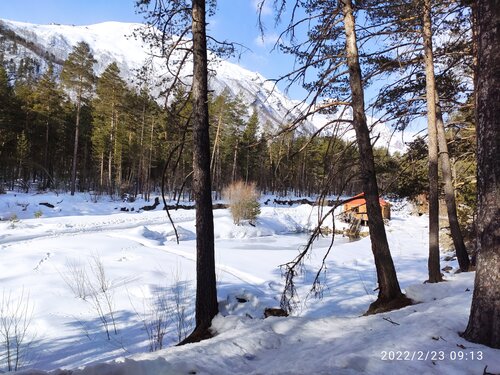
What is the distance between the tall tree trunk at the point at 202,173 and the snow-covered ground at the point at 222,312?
0.50 metres

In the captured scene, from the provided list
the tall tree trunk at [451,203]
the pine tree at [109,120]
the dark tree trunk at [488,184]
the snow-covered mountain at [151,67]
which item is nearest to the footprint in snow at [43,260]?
the snow-covered mountain at [151,67]

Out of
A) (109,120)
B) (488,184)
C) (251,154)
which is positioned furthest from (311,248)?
(251,154)

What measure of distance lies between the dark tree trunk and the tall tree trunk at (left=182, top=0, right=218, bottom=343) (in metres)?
3.27

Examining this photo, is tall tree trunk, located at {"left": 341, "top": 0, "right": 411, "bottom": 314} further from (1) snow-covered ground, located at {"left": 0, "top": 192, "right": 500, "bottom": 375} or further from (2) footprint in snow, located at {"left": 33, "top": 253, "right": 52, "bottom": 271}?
(2) footprint in snow, located at {"left": 33, "top": 253, "right": 52, "bottom": 271}

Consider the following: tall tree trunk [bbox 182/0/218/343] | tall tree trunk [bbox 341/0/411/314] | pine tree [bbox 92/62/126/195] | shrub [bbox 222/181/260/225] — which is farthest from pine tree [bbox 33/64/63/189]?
tall tree trunk [bbox 341/0/411/314]

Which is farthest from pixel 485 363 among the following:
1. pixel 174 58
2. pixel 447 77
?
pixel 447 77

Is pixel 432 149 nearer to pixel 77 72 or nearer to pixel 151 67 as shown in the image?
pixel 151 67

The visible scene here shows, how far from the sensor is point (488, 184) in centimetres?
266

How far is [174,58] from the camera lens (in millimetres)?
5453

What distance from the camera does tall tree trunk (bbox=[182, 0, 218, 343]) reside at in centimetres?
505

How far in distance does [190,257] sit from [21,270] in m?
4.82

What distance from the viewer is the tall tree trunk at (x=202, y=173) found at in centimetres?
505

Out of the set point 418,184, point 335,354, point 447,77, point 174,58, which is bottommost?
point 335,354

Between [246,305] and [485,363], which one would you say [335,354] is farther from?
[246,305]
